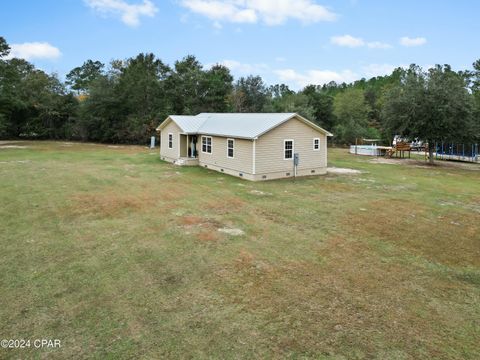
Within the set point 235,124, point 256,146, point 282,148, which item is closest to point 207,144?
point 235,124

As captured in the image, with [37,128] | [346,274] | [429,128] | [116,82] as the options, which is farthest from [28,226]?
[37,128]

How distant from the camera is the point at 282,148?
18906 millimetres

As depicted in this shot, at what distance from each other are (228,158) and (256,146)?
8.35 feet

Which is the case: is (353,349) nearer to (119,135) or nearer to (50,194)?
(50,194)

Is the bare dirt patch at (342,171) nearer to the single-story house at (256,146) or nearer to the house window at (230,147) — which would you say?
the single-story house at (256,146)

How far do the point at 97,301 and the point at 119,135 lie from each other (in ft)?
113

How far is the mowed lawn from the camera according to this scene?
5082 mm

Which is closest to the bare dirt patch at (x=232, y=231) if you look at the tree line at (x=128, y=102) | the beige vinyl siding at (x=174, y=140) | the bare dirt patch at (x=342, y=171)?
the bare dirt patch at (x=342, y=171)

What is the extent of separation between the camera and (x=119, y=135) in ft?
125

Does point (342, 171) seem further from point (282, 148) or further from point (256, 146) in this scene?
point (256, 146)

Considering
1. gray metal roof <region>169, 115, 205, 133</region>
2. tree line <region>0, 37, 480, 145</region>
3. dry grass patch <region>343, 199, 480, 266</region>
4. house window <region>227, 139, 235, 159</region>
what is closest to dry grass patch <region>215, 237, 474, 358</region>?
dry grass patch <region>343, 199, 480, 266</region>

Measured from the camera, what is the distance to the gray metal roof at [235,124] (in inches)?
731

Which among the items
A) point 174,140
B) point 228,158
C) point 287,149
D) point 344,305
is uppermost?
point 174,140

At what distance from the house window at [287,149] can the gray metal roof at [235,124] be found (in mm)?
1180
